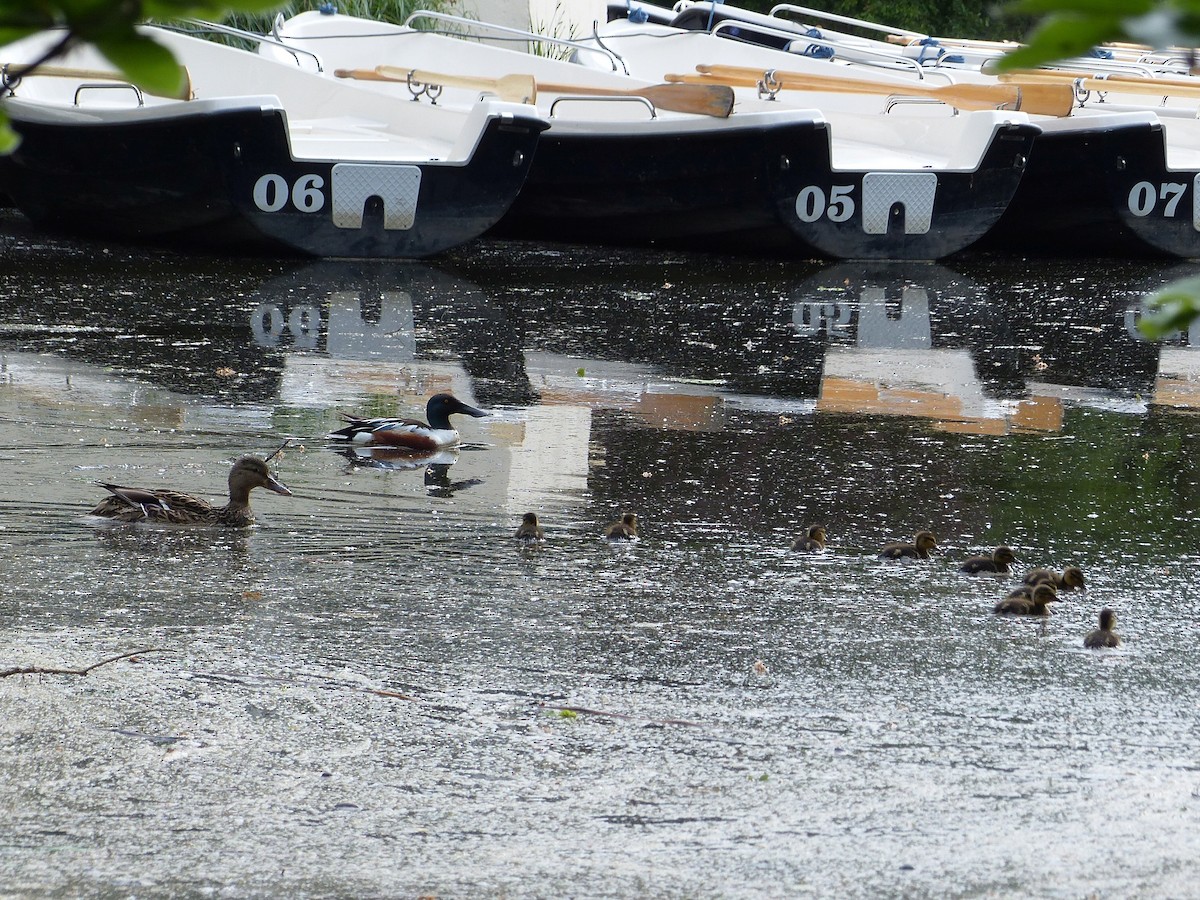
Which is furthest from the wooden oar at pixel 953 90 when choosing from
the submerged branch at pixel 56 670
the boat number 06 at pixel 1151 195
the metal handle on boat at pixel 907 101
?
the submerged branch at pixel 56 670

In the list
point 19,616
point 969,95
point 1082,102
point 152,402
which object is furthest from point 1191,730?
point 1082,102

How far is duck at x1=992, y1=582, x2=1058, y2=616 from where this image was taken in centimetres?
529

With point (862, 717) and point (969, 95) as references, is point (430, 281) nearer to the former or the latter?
point (969, 95)

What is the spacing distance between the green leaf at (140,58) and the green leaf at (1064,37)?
2.14 feet

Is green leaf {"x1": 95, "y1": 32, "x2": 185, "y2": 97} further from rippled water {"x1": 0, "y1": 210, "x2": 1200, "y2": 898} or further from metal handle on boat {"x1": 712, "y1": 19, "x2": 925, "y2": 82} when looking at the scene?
metal handle on boat {"x1": 712, "y1": 19, "x2": 925, "y2": 82}

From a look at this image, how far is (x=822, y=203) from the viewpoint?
47.5ft

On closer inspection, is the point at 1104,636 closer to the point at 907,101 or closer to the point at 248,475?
the point at 248,475

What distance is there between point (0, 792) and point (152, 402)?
15.5ft

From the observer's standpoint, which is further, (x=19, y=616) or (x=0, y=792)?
(x=19, y=616)

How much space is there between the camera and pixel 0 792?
3.71 metres

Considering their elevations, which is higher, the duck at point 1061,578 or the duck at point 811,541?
the duck at point 1061,578

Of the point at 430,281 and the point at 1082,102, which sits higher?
the point at 1082,102

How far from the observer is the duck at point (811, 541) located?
6105 mm

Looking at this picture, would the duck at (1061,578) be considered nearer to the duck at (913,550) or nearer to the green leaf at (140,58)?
the duck at (913,550)
